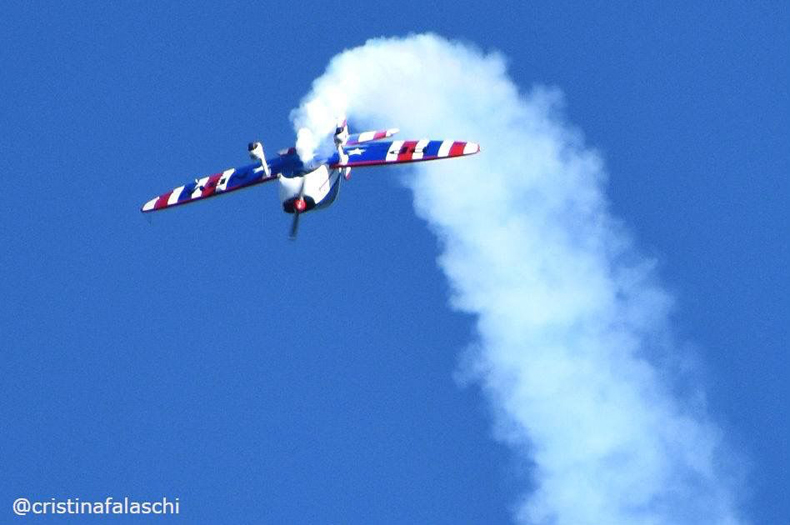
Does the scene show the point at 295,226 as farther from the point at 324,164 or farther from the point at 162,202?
Answer: the point at 162,202

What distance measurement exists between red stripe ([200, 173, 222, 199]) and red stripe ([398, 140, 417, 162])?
793 cm

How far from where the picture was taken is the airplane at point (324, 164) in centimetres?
8094

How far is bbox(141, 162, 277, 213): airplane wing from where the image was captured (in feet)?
276

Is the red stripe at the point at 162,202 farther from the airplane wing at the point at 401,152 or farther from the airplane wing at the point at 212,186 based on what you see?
the airplane wing at the point at 401,152

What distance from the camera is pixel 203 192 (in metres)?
86.1

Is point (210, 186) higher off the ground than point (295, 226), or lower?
higher

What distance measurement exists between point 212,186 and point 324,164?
19.6 ft

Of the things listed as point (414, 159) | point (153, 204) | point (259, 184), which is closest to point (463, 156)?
point (414, 159)

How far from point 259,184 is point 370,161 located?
14.8ft

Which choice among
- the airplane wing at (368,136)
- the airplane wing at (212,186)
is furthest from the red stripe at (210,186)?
the airplane wing at (368,136)

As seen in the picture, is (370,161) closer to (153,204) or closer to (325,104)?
(325,104)

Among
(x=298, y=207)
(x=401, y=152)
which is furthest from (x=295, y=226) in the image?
(x=401, y=152)

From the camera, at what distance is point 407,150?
271 feet

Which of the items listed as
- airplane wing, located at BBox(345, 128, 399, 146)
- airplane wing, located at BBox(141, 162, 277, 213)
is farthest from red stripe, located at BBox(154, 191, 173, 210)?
airplane wing, located at BBox(345, 128, 399, 146)
